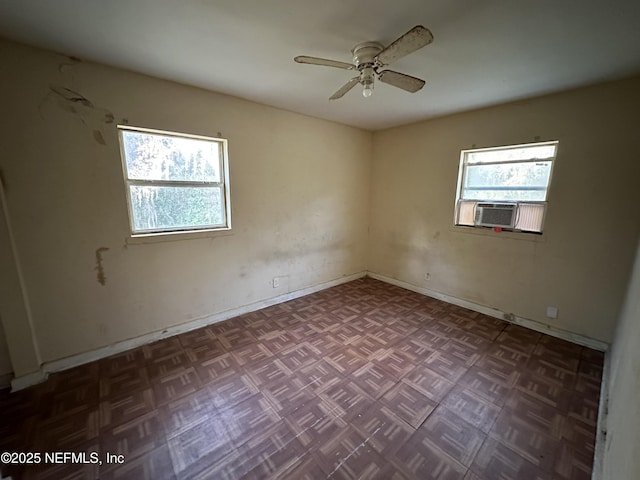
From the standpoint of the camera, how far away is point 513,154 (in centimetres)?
287

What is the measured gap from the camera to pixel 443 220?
3.48 meters

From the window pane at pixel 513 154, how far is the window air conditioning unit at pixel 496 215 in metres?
0.53

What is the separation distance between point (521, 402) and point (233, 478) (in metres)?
2.01

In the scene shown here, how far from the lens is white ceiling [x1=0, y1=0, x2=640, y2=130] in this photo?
1.37 metres

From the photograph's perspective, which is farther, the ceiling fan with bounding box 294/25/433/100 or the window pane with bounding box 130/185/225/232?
the window pane with bounding box 130/185/225/232

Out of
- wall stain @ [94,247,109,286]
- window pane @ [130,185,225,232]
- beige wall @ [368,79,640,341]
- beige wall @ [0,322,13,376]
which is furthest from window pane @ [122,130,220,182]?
beige wall @ [368,79,640,341]

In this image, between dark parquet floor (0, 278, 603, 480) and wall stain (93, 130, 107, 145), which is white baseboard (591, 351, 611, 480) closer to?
dark parquet floor (0, 278, 603, 480)

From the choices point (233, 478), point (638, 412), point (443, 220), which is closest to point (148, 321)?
point (233, 478)

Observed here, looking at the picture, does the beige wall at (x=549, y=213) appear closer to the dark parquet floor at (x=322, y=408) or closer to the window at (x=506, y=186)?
the window at (x=506, y=186)

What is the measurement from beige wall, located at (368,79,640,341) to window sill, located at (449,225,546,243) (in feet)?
0.04

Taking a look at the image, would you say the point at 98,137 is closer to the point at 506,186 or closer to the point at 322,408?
the point at 322,408

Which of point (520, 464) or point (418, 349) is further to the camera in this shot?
point (418, 349)

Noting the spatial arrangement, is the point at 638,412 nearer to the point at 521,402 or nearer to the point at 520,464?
the point at 520,464

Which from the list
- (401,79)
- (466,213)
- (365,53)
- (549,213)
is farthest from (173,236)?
(549,213)
